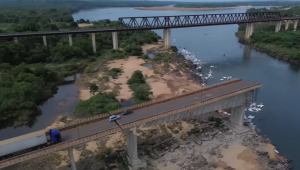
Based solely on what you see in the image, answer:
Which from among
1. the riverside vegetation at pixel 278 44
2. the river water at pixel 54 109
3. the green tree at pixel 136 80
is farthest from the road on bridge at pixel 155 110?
the riverside vegetation at pixel 278 44

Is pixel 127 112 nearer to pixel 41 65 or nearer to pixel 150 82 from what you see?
pixel 150 82

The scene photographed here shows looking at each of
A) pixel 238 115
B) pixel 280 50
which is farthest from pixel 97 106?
pixel 280 50

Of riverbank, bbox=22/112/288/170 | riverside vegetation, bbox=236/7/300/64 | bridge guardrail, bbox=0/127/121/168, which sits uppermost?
riverside vegetation, bbox=236/7/300/64

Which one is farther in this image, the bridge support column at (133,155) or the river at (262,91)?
the river at (262,91)

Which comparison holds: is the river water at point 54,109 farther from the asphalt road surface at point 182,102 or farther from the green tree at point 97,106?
the asphalt road surface at point 182,102

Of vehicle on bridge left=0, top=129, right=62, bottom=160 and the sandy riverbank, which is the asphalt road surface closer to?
vehicle on bridge left=0, top=129, right=62, bottom=160

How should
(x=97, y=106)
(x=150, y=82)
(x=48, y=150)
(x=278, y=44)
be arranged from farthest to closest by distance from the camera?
(x=278, y=44), (x=150, y=82), (x=97, y=106), (x=48, y=150)

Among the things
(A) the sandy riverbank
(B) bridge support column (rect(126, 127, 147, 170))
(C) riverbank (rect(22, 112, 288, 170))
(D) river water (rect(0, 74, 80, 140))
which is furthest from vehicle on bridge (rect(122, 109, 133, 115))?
(A) the sandy riverbank
